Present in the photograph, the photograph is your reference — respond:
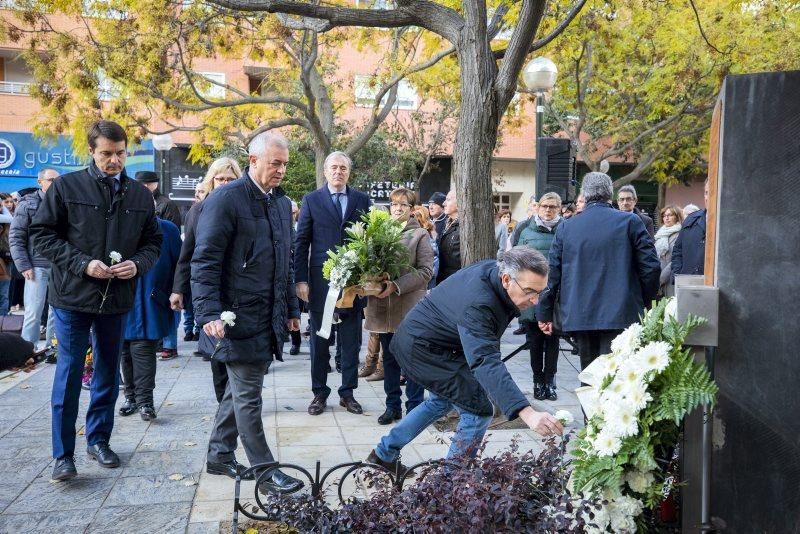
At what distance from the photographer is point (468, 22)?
6027mm

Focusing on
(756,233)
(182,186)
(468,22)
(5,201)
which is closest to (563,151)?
(468,22)

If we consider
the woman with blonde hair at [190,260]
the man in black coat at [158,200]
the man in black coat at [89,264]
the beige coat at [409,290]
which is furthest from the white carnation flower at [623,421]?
the man in black coat at [158,200]

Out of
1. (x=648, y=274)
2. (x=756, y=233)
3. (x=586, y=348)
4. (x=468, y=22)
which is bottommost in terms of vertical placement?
(x=586, y=348)

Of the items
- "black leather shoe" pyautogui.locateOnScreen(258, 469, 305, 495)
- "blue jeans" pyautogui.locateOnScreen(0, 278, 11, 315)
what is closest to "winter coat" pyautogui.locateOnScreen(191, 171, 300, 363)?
"black leather shoe" pyautogui.locateOnScreen(258, 469, 305, 495)

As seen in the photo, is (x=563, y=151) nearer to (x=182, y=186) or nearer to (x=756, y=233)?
(x=756, y=233)

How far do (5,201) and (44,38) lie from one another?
11.6ft

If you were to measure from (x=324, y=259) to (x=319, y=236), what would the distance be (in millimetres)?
212

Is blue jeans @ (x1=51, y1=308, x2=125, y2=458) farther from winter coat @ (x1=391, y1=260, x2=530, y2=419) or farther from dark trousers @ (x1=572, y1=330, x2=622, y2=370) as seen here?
dark trousers @ (x1=572, y1=330, x2=622, y2=370)

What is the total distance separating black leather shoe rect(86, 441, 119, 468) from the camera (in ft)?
15.9

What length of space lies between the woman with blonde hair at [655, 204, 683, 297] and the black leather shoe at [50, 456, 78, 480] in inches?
280

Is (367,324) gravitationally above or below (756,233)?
below

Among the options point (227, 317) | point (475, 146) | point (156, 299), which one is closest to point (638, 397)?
point (227, 317)

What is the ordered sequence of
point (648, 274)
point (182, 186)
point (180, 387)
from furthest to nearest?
point (182, 186) → point (180, 387) → point (648, 274)

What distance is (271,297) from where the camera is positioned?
4.46 m
